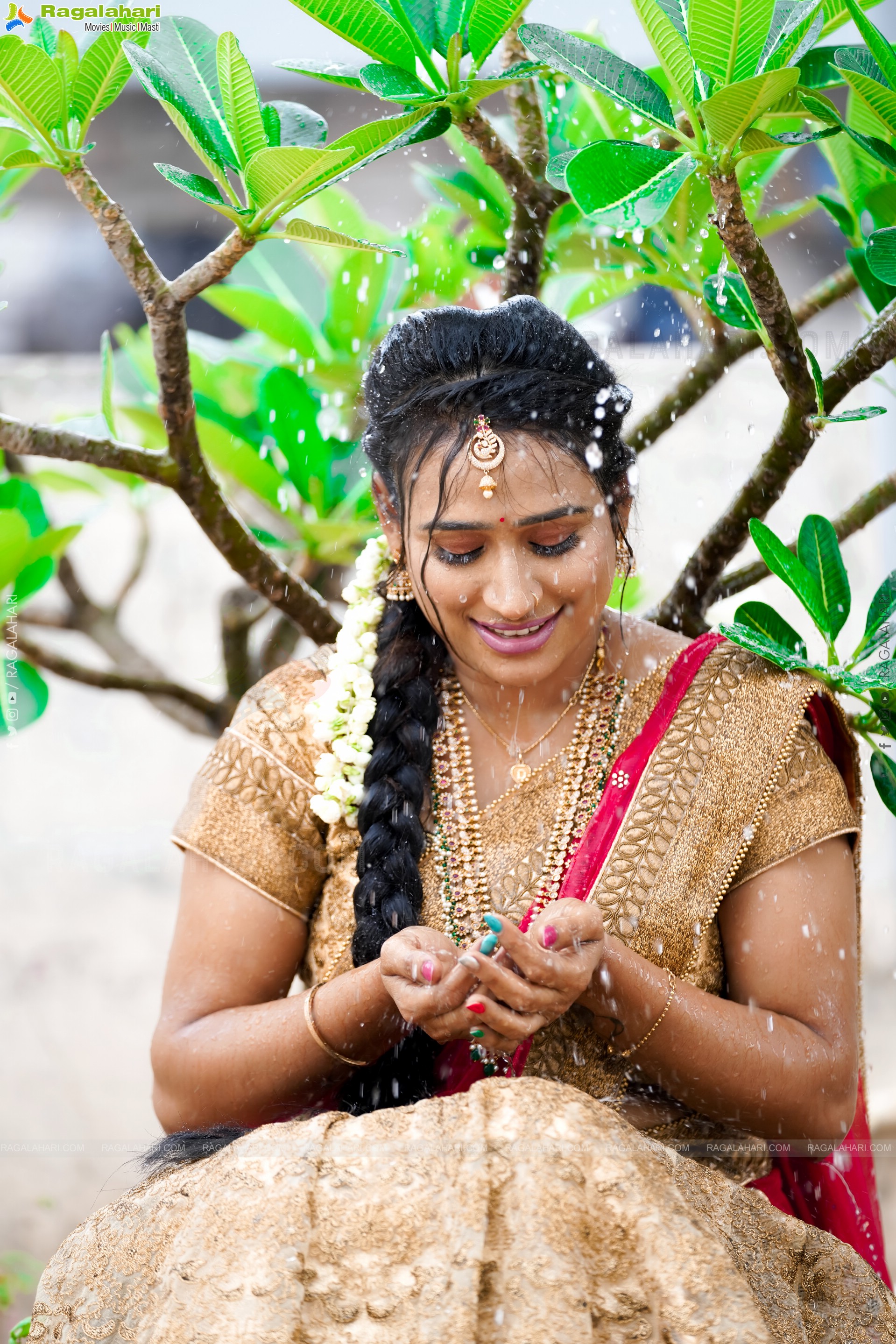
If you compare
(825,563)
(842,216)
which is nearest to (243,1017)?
(825,563)

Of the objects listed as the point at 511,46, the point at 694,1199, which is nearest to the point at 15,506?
the point at 511,46

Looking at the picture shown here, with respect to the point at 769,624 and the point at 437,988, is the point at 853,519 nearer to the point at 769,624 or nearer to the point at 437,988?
the point at 769,624

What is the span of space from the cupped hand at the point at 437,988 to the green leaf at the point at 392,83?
98 cm

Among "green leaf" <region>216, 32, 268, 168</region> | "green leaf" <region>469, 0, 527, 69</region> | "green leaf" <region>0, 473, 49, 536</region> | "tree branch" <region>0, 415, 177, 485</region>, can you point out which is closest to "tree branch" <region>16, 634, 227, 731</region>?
"green leaf" <region>0, 473, 49, 536</region>

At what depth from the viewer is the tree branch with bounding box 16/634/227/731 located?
2121mm

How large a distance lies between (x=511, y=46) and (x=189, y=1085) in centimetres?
157

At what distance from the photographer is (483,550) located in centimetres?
149

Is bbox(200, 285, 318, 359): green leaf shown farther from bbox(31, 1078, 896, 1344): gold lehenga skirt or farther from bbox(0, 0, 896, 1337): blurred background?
bbox(31, 1078, 896, 1344): gold lehenga skirt

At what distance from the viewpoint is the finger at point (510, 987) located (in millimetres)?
1217

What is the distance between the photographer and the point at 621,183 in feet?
4.17

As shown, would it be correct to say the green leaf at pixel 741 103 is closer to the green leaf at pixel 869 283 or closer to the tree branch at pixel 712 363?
the green leaf at pixel 869 283

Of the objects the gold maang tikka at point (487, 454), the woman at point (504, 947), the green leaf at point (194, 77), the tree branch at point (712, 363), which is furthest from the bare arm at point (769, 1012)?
the green leaf at point (194, 77)

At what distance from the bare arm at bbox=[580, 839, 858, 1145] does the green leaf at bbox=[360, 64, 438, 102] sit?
1036 millimetres

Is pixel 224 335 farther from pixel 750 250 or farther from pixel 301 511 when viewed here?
pixel 750 250
